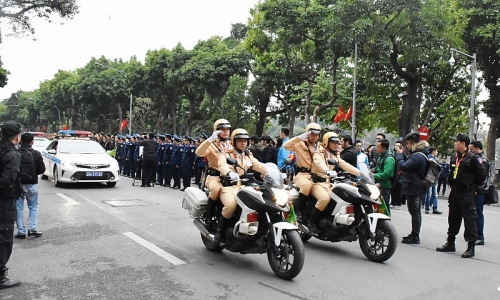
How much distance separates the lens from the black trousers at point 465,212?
268 inches

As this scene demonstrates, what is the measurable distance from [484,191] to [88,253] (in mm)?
6173

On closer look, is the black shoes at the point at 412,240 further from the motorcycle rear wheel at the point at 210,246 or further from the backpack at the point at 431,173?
the motorcycle rear wheel at the point at 210,246

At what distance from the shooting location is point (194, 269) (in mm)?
5625

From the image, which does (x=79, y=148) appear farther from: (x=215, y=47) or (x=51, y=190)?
(x=215, y=47)

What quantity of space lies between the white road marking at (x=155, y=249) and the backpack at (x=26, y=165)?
1769 mm

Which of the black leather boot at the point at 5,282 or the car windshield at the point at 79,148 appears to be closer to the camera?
the black leather boot at the point at 5,282

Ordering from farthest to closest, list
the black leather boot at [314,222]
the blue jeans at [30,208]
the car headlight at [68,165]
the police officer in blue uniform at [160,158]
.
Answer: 1. the police officer in blue uniform at [160,158]
2. the car headlight at [68,165]
3. the blue jeans at [30,208]
4. the black leather boot at [314,222]

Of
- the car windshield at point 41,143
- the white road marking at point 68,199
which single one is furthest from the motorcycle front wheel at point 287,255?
the car windshield at point 41,143

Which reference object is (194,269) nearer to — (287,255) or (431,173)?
(287,255)

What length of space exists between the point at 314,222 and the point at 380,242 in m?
1.02

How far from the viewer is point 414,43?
19.9m

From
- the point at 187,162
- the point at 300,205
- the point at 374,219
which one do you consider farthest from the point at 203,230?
the point at 187,162

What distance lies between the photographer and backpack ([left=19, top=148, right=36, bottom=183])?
6941 mm

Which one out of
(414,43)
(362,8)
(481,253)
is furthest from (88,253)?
(414,43)
